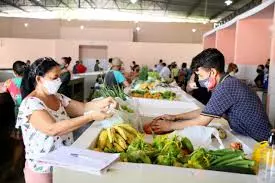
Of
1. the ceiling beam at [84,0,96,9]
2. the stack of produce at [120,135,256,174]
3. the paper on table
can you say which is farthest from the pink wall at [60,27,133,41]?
the paper on table

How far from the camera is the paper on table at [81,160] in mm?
1669

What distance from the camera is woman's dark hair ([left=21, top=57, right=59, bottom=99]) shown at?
8.02ft

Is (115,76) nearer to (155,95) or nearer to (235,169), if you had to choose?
(155,95)

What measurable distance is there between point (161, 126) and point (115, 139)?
72 centimetres

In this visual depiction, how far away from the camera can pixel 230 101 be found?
8.34 feet

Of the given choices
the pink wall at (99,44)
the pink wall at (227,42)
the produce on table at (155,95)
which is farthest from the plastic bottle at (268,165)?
the pink wall at (99,44)

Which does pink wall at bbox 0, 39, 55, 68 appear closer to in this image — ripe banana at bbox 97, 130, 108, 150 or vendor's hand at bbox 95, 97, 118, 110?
vendor's hand at bbox 95, 97, 118, 110

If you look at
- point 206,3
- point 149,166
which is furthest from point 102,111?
point 206,3

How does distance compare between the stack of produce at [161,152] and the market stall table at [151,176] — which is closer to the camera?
the market stall table at [151,176]

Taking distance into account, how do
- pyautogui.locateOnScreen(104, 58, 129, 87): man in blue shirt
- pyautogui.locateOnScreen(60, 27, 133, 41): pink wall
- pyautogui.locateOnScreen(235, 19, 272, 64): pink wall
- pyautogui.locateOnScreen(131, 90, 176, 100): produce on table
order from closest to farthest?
pyautogui.locateOnScreen(131, 90, 176, 100): produce on table
pyautogui.locateOnScreen(104, 58, 129, 87): man in blue shirt
pyautogui.locateOnScreen(235, 19, 272, 64): pink wall
pyautogui.locateOnScreen(60, 27, 133, 41): pink wall

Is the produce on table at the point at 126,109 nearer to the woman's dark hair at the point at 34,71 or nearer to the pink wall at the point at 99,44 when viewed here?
the woman's dark hair at the point at 34,71

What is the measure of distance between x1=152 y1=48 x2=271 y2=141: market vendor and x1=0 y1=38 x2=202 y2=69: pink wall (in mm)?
17333

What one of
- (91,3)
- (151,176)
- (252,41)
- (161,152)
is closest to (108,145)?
(161,152)

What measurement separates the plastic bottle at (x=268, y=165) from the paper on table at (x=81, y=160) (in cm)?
66
